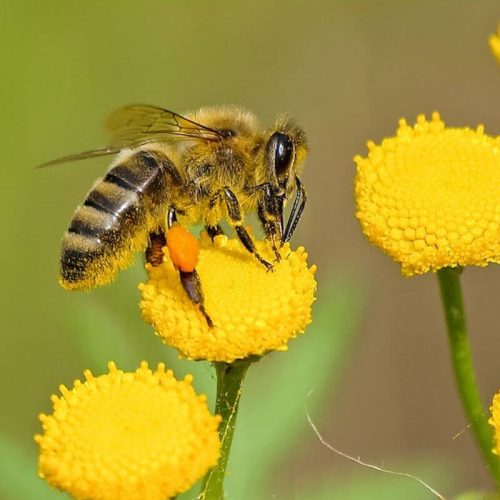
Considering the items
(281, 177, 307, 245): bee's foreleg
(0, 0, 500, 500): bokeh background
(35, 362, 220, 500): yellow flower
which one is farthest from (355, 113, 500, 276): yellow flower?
(0, 0, 500, 500): bokeh background

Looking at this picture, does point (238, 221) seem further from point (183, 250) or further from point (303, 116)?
point (303, 116)

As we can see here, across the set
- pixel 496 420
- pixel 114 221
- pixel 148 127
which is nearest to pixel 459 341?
pixel 496 420

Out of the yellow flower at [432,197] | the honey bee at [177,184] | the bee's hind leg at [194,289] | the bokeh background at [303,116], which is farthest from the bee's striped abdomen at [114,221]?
the bokeh background at [303,116]

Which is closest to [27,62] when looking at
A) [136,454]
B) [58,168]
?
[58,168]

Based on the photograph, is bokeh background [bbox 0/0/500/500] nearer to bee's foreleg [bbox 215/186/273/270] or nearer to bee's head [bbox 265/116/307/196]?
bee's head [bbox 265/116/307/196]

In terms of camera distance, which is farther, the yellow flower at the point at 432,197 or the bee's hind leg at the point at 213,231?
the bee's hind leg at the point at 213,231

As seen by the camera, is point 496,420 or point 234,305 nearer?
point 496,420

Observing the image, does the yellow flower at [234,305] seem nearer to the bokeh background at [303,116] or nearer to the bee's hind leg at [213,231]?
the bee's hind leg at [213,231]
